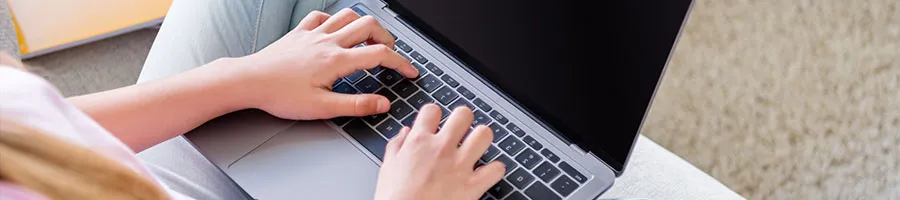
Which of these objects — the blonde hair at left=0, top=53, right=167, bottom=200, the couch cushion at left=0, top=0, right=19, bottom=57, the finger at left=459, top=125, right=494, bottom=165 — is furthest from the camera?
the couch cushion at left=0, top=0, right=19, bottom=57

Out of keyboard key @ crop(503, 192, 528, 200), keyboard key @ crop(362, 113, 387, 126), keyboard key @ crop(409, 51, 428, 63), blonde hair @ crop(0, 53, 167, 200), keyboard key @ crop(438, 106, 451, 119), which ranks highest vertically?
blonde hair @ crop(0, 53, 167, 200)

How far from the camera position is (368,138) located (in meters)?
0.75

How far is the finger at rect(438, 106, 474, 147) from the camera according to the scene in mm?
695

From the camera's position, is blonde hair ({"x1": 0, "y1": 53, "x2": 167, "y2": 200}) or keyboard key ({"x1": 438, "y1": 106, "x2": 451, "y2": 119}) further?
keyboard key ({"x1": 438, "y1": 106, "x2": 451, "y2": 119})

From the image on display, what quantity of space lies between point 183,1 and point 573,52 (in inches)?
17.1

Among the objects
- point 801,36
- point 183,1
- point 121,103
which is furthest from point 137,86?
point 801,36

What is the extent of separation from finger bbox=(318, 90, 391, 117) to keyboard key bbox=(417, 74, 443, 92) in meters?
0.05

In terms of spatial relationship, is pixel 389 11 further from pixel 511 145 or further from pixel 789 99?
pixel 789 99

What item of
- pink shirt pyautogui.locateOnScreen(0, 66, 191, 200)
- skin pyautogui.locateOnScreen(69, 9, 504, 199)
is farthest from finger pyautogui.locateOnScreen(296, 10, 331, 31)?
pink shirt pyautogui.locateOnScreen(0, 66, 191, 200)

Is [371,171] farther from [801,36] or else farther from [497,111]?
[801,36]

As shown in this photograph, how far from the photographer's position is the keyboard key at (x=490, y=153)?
727 millimetres

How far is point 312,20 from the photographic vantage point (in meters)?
0.81

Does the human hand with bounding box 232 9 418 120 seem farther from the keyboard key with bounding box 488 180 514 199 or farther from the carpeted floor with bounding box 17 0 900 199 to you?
the carpeted floor with bounding box 17 0 900 199

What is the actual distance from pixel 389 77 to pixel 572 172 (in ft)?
0.68
